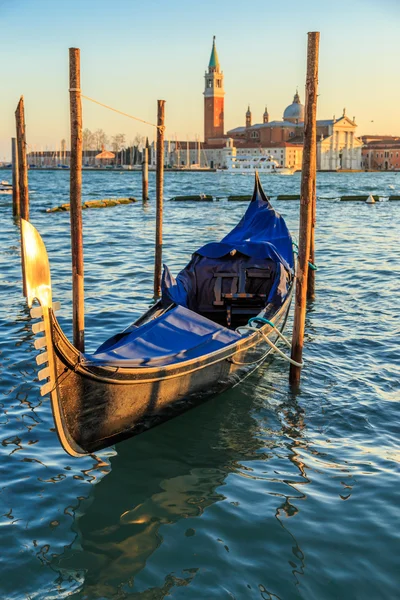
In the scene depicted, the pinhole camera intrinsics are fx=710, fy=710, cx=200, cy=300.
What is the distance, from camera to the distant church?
284 feet

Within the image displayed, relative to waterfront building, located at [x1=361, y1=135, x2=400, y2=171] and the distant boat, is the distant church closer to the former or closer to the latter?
waterfront building, located at [x1=361, y1=135, x2=400, y2=171]

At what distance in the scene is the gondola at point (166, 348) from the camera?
3.34 meters

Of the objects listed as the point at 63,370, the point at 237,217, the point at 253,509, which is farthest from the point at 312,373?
the point at 237,217

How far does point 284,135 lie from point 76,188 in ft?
300

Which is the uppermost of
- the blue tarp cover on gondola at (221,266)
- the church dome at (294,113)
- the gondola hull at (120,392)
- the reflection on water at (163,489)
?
the church dome at (294,113)

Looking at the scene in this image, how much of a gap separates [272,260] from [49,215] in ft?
49.5

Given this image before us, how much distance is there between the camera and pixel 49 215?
67.7 feet

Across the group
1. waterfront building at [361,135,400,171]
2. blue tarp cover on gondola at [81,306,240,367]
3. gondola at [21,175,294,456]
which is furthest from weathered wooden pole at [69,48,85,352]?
waterfront building at [361,135,400,171]

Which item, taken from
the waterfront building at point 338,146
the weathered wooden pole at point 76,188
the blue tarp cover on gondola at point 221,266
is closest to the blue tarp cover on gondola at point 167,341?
the weathered wooden pole at point 76,188

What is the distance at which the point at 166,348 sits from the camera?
4.39 meters

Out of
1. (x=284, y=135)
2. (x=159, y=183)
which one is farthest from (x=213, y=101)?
(x=159, y=183)

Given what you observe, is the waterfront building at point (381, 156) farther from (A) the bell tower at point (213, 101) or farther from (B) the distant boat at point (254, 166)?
(B) the distant boat at point (254, 166)

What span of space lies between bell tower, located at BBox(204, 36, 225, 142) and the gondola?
94.8 meters

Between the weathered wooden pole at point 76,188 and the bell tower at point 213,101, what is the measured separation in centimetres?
9568
